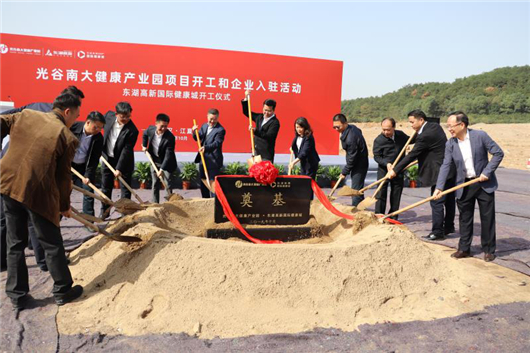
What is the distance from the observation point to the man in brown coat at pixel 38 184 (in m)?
2.83

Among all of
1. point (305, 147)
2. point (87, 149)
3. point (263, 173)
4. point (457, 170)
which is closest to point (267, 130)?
point (305, 147)

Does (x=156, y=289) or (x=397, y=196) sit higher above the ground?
(x=397, y=196)

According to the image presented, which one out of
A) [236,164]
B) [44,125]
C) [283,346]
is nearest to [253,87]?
[236,164]

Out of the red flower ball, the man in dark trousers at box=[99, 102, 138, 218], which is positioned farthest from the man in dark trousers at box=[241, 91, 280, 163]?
the man in dark trousers at box=[99, 102, 138, 218]

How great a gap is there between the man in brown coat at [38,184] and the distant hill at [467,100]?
122ft

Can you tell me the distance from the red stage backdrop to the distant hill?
2917 cm

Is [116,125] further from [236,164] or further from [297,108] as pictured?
[297,108]

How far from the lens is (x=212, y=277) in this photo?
316 centimetres

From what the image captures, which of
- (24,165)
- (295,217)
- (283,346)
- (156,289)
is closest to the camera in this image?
(283,346)

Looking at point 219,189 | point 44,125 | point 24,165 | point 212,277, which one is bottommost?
point 212,277

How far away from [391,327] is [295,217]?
186 centimetres

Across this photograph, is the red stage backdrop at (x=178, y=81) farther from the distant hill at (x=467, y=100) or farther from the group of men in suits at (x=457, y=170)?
the distant hill at (x=467, y=100)

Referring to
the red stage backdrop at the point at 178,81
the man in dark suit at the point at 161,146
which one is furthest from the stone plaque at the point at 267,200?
the red stage backdrop at the point at 178,81

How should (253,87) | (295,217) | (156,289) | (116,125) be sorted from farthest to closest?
(253,87)
(116,125)
(295,217)
(156,289)
